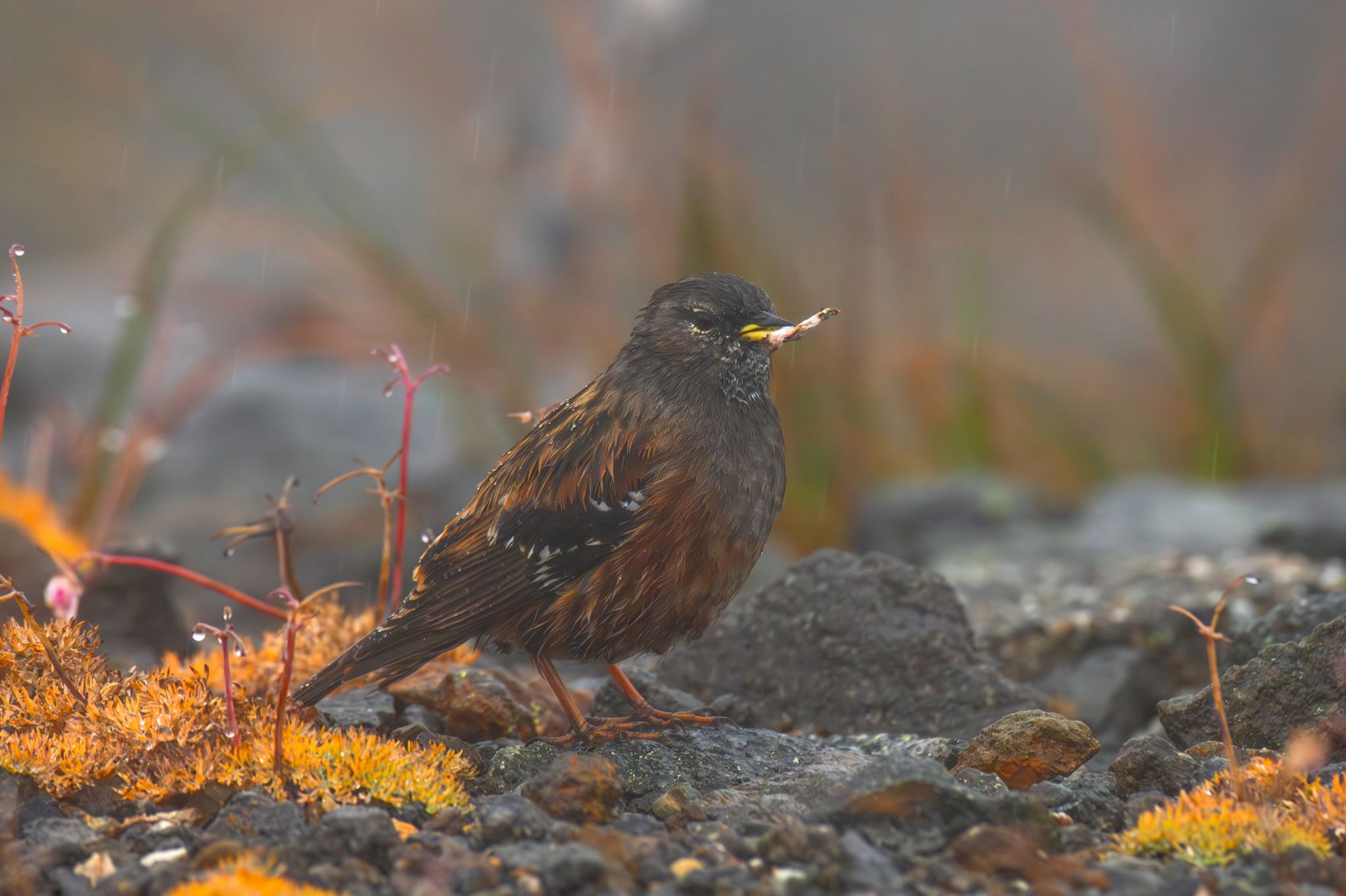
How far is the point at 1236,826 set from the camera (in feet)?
9.50

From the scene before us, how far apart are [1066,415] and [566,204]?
4.34 metres

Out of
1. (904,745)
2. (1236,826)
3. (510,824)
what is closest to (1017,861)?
(1236,826)

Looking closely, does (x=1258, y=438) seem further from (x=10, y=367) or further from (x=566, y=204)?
(x=10, y=367)

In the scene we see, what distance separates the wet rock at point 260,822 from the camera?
2973mm

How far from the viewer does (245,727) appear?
3414mm

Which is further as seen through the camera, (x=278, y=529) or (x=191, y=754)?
(x=278, y=529)

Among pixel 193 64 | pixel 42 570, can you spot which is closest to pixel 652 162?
pixel 42 570

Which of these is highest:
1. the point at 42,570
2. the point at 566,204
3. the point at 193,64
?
the point at 193,64

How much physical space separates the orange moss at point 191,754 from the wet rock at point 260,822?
0.09 m

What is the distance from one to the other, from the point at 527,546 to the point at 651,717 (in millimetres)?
672

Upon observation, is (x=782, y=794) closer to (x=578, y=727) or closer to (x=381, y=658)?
(x=578, y=727)

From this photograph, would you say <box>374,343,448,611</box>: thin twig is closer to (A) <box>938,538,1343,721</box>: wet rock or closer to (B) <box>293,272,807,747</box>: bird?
(B) <box>293,272,807,747</box>: bird

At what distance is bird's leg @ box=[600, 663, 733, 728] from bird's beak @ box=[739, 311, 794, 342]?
115cm

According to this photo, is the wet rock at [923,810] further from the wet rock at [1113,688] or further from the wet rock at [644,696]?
the wet rock at [1113,688]
